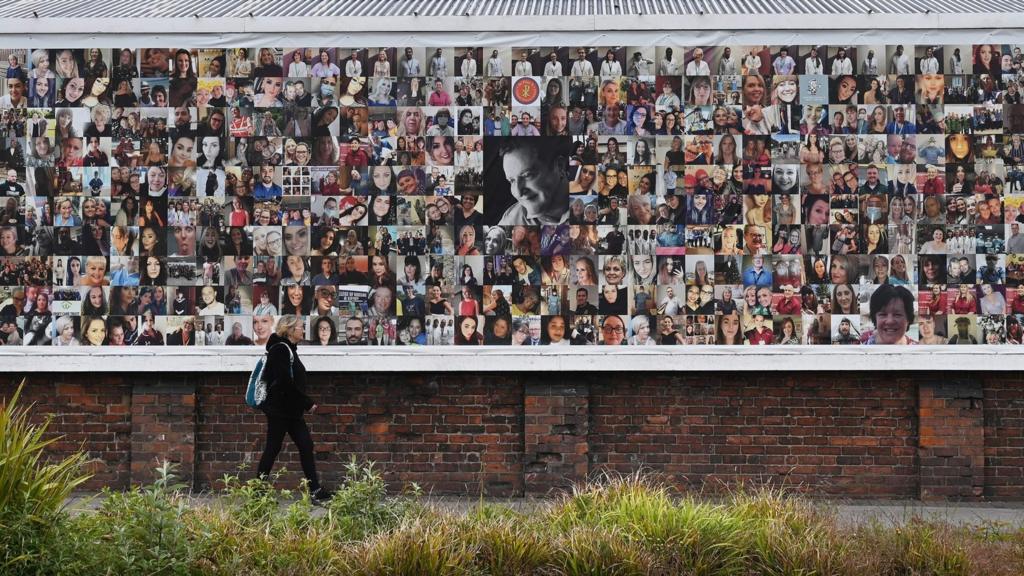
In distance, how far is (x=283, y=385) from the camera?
11.1 metres

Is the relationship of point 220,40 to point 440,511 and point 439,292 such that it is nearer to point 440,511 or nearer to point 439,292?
point 439,292

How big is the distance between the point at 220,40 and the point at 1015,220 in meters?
8.28

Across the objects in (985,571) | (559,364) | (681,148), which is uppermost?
(681,148)

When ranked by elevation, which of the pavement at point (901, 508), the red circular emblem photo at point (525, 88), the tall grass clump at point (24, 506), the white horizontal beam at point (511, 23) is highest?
the white horizontal beam at point (511, 23)

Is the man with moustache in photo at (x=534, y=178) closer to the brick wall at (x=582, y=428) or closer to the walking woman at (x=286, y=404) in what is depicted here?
the brick wall at (x=582, y=428)

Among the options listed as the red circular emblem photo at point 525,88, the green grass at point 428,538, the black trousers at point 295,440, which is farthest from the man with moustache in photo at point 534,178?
the green grass at point 428,538

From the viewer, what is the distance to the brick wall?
39.7 feet

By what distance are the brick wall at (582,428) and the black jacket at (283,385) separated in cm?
121

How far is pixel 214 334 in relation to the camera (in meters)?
12.3

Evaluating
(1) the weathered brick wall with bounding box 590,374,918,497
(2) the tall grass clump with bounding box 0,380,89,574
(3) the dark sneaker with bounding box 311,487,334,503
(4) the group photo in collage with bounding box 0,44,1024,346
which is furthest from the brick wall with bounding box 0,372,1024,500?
(2) the tall grass clump with bounding box 0,380,89,574

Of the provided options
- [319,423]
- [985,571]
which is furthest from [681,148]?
[985,571]

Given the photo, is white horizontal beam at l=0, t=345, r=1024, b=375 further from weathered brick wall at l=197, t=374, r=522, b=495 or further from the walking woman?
the walking woman

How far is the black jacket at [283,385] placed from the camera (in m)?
11.1

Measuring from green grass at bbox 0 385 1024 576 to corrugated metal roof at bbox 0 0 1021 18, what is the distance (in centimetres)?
598
